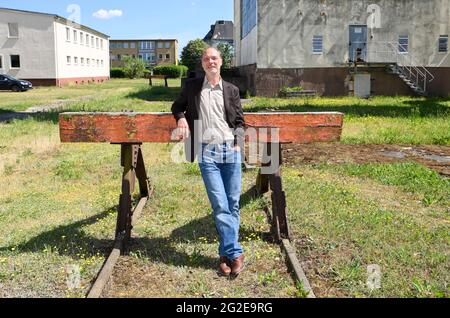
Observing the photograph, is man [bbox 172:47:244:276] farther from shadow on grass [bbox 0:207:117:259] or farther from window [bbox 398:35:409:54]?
window [bbox 398:35:409:54]

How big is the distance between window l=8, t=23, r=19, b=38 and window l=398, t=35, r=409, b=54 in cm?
3337

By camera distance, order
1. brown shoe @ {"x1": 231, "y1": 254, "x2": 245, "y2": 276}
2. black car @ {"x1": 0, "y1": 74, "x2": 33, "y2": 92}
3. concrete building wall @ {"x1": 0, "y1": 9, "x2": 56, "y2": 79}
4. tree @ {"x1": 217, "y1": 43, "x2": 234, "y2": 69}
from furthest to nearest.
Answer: tree @ {"x1": 217, "y1": 43, "x2": 234, "y2": 69}
concrete building wall @ {"x1": 0, "y1": 9, "x2": 56, "y2": 79}
black car @ {"x1": 0, "y1": 74, "x2": 33, "y2": 92}
brown shoe @ {"x1": 231, "y1": 254, "x2": 245, "y2": 276}

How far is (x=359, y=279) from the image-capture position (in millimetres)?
4105

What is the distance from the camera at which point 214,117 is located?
14.0ft

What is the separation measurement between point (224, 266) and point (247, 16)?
101 ft

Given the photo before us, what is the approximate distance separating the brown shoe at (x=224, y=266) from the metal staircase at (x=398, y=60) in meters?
25.0

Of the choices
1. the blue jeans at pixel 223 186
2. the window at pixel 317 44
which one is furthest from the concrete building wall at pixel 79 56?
the blue jeans at pixel 223 186

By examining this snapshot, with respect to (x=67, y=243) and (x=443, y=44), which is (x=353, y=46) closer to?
(x=443, y=44)

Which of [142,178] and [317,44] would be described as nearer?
[142,178]

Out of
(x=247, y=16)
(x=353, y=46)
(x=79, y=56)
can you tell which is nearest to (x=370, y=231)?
(x=353, y=46)

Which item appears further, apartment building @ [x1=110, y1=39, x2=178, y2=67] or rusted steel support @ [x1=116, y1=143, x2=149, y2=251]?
apartment building @ [x1=110, y1=39, x2=178, y2=67]

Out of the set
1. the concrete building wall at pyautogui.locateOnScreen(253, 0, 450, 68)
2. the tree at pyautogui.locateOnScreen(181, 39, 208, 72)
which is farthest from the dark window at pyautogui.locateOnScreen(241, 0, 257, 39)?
the tree at pyautogui.locateOnScreen(181, 39, 208, 72)

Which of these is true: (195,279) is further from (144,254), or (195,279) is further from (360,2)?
(360,2)

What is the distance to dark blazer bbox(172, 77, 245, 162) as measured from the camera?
14.1 feet
